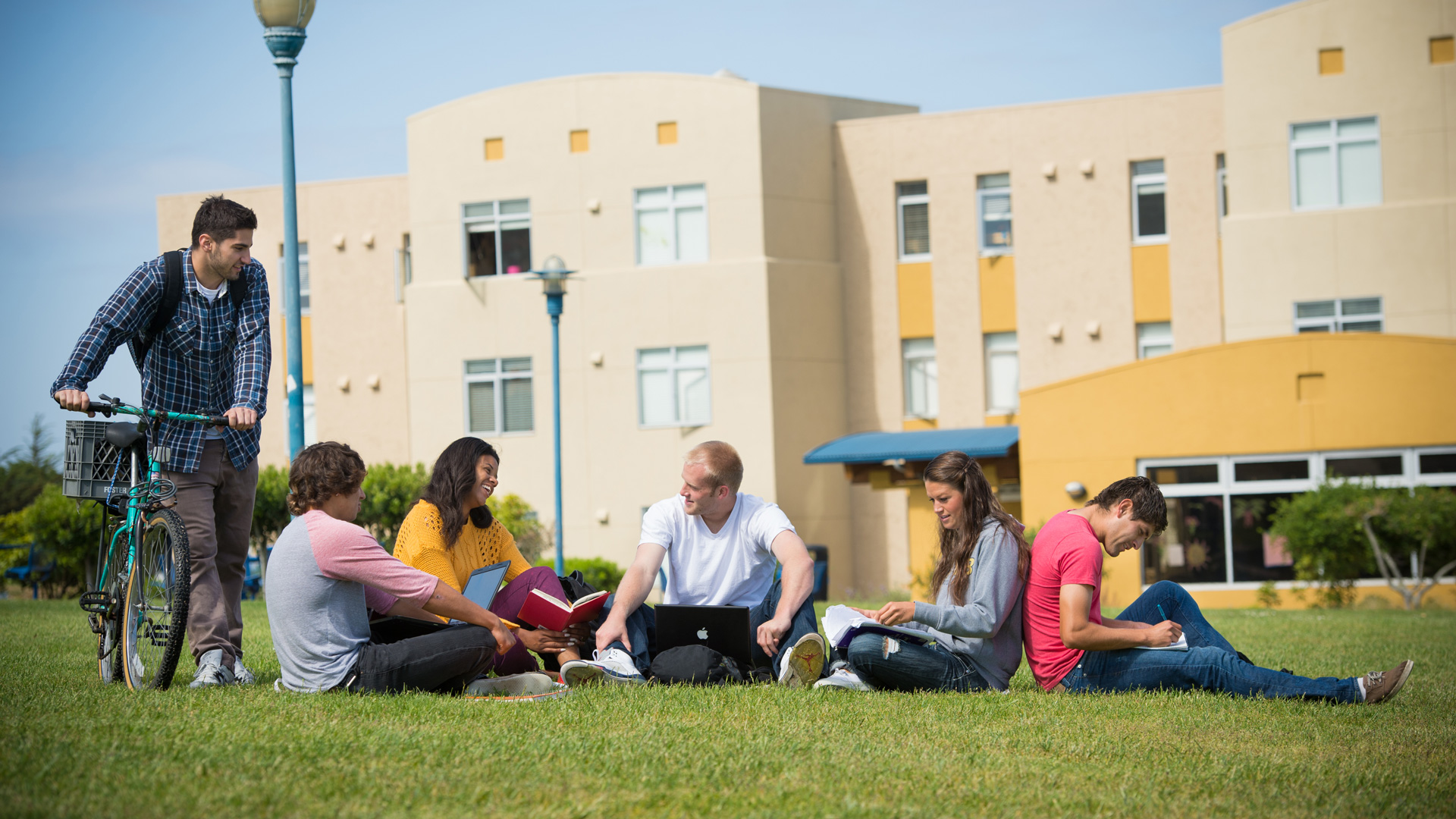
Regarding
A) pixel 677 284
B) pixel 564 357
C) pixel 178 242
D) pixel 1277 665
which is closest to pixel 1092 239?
pixel 677 284

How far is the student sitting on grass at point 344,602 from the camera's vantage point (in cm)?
569

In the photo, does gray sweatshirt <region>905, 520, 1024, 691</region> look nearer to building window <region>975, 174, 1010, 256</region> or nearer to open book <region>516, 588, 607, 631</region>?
open book <region>516, 588, 607, 631</region>

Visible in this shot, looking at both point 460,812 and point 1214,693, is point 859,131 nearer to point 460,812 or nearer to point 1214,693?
point 1214,693

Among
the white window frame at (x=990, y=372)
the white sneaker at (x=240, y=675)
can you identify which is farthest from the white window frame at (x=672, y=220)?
the white sneaker at (x=240, y=675)

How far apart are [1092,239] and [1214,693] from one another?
20939mm

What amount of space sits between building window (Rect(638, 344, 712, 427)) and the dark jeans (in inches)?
819

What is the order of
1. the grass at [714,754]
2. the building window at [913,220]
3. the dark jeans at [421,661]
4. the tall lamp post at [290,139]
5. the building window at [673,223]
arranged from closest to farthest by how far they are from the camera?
the grass at [714,754], the dark jeans at [421,661], the tall lamp post at [290,139], the building window at [673,223], the building window at [913,220]

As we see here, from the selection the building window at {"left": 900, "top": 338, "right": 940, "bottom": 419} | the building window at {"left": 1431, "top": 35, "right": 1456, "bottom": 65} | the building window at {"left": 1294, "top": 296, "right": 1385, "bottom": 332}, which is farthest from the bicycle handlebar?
the building window at {"left": 1431, "top": 35, "right": 1456, "bottom": 65}

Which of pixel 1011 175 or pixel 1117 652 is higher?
pixel 1011 175

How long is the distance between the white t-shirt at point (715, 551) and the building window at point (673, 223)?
20.1 meters

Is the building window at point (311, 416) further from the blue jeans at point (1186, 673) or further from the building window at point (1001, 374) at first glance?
the blue jeans at point (1186, 673)

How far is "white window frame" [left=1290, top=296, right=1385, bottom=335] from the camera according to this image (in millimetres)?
23391

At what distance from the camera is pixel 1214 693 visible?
20.6ft

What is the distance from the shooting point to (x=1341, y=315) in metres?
23.6
